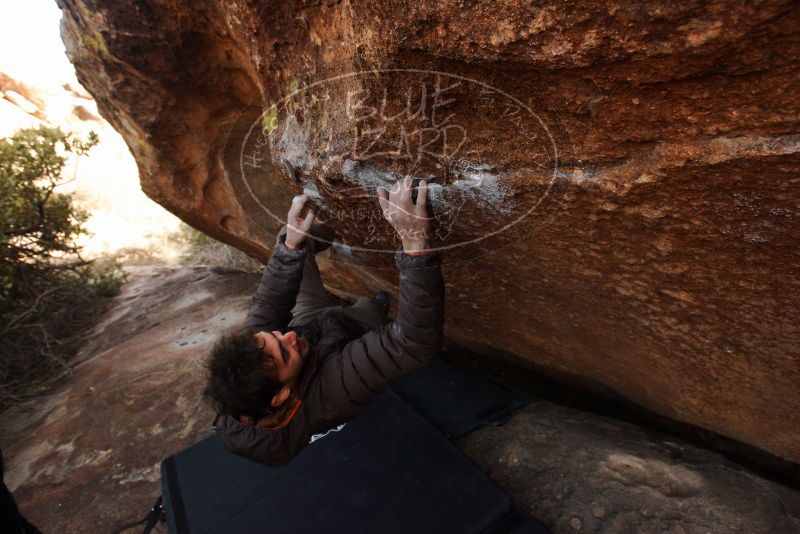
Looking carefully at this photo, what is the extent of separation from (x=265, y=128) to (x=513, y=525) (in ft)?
7.42

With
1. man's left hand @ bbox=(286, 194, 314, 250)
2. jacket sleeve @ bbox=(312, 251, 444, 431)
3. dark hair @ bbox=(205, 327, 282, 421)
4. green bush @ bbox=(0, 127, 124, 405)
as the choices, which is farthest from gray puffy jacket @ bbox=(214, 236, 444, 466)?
green bush @ bbox=(0, 127, 124, 405)

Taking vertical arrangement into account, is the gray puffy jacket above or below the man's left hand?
below

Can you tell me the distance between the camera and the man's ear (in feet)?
6.08

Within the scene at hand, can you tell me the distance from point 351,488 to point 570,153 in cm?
201

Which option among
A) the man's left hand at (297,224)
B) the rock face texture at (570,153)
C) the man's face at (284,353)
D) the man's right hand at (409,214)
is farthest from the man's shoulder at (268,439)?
the rock face texture at (570,153)

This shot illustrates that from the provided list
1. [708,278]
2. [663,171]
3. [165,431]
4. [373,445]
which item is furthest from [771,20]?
[165,431]

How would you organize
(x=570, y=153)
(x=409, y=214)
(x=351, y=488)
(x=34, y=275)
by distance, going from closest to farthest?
(x=570, y=153), (x=409, y=214), (x=351, y=488), (x=34, y=275)

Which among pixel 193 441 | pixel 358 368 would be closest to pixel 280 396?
pixel 358 368

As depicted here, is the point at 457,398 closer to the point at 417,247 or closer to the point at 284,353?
the point at 284,353

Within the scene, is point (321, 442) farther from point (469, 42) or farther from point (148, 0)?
point (148, 0)

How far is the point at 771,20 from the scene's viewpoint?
0.85m

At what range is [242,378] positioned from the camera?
68.0 inches

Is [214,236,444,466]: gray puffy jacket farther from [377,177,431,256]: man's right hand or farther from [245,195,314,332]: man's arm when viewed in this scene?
[245,195,314,332]: man's arm

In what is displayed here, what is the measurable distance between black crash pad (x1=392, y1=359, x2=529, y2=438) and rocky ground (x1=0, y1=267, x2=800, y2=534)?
98 mm
